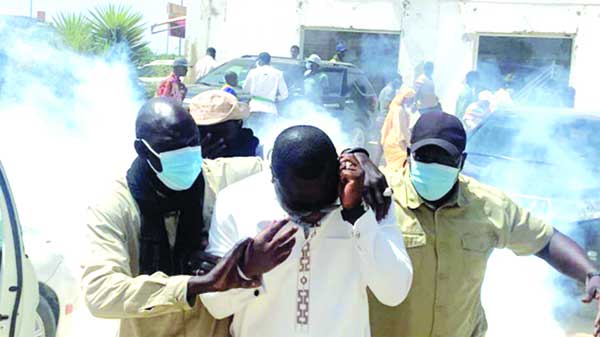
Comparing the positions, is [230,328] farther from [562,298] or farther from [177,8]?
[177,8]

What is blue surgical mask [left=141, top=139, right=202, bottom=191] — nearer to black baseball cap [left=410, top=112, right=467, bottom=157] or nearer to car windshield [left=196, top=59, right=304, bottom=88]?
black baseball cap [left=410, top=112, right=467, bottom=157]

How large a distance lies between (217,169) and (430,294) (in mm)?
825

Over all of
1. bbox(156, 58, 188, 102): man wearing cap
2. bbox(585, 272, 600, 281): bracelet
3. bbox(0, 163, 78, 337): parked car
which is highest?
bbox(156, 58, 188, 102): man wearing cap

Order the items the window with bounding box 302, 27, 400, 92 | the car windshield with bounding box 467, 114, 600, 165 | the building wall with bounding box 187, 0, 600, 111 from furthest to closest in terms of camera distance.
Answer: the window with bounding box 302, 27, 400, 92 → the building wall with bounding box 187, 0, 600, 111 → the car windshield with bounding box 467, 114, 600, 165

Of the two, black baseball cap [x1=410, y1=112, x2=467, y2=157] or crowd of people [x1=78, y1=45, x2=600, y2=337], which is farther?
black baseball cap [x1=410, y1=112, x2=467, y2=157]

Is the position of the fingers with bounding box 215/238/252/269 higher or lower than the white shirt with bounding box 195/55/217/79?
lower

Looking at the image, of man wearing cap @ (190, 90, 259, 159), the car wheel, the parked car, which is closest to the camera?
man wearing cap @ (190, 90, 259, 159)

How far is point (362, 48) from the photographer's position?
65.8ft

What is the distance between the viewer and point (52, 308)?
190 inches

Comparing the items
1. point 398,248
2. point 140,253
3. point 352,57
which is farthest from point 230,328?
point 352,57

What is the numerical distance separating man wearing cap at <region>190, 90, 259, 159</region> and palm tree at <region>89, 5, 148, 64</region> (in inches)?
652

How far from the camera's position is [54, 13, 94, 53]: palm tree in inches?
734

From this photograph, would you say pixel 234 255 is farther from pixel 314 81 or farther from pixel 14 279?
pixel 314 81

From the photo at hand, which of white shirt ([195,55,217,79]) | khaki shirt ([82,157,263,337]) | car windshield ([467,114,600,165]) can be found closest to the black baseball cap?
khaki shirt ([82,157,263,337])
